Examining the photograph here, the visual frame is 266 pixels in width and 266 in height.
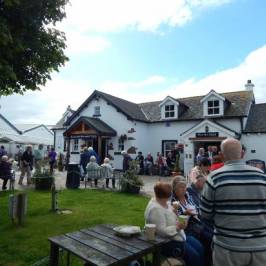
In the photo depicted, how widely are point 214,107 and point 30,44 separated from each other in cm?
1636

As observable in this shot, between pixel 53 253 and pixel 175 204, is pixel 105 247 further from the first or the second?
pixel 175 204

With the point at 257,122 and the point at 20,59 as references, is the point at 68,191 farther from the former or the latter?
the point at 257,122

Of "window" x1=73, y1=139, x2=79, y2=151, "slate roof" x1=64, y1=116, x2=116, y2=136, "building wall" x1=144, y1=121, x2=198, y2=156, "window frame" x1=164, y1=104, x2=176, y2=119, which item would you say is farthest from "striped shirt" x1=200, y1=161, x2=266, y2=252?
"window" x1=73, y1=139, x2=79, y2=151

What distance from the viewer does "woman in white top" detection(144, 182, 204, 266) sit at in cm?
380

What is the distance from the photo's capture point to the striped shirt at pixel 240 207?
2.69 m

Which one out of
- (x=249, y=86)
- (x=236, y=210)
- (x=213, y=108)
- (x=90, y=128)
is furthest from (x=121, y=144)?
(x=236, y=210)

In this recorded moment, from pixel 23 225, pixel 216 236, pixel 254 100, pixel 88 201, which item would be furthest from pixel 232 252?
pixel 254 100

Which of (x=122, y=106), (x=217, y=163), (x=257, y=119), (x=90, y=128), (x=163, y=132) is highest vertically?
(x=122, y=106)

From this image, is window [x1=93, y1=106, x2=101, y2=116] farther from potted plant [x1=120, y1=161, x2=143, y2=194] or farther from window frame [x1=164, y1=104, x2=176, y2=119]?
potted plant [x1=120, y1=161, x2=143, y2=194]

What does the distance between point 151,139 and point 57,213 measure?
53.9 ft

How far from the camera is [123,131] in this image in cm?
2338

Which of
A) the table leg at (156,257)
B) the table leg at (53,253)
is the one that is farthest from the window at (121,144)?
the table leg at (156,257)

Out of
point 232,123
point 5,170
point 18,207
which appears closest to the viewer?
point 18,207

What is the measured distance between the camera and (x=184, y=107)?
77.6 ft
